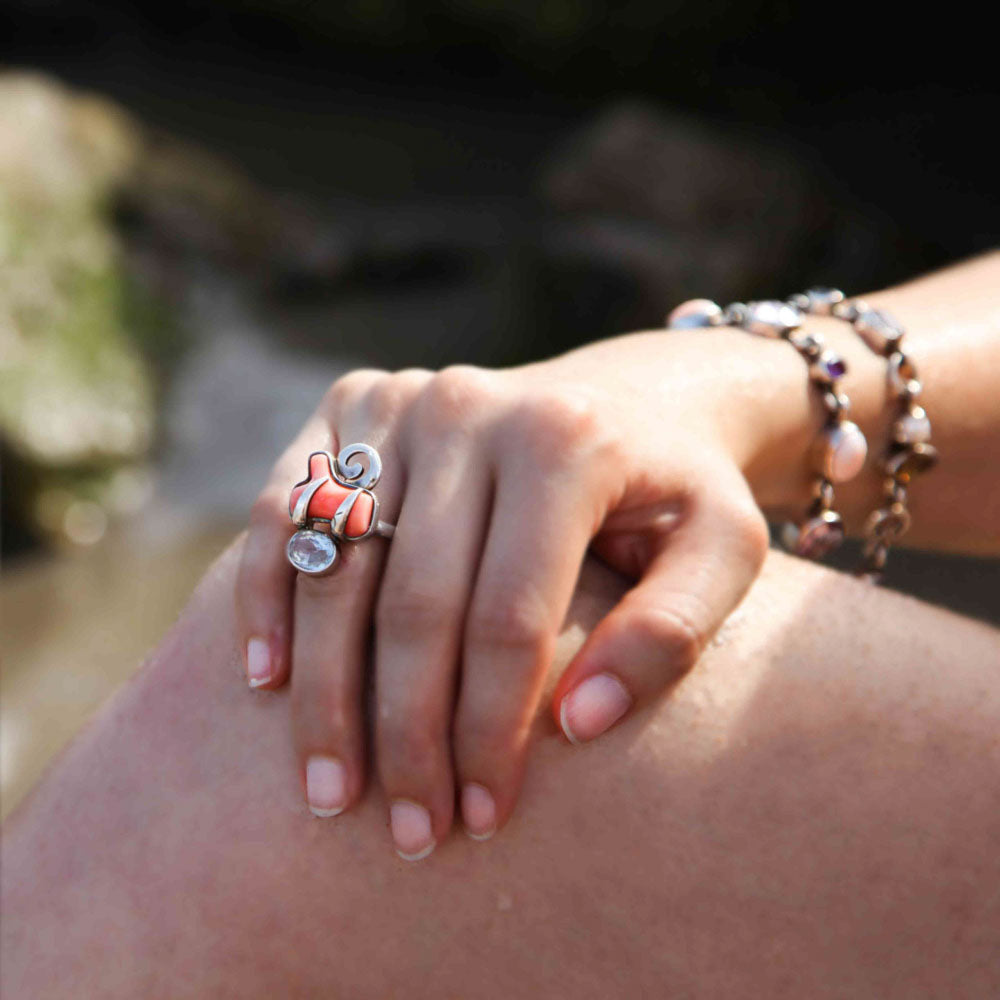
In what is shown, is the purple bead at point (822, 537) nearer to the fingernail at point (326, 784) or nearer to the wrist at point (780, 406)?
the wrist at point (780, 406)

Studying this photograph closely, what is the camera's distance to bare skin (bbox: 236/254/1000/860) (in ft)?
2.59

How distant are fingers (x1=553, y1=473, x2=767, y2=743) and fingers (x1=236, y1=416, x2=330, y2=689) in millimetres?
226

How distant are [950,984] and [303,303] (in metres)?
5.62

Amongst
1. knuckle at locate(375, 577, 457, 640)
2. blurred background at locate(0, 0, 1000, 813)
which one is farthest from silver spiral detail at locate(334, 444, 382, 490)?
blurred background at locate(0, 0, 1000, 813)

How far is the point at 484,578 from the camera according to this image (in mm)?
791

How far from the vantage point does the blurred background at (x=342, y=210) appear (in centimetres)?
452

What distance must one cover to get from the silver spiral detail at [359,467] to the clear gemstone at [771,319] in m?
0.49

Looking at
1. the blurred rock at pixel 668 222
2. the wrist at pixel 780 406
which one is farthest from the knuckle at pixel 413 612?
the blurred rock at pixel 668 222

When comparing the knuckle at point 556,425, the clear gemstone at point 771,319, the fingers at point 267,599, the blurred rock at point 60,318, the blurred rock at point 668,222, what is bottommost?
the blurred rock at point 60,318

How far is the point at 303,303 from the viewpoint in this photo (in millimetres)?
6023

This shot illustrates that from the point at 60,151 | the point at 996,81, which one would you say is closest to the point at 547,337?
the point at 60,151

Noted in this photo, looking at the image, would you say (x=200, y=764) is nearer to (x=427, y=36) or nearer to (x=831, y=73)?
(x=831, y=73)

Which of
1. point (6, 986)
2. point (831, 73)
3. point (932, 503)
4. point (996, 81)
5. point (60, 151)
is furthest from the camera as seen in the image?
point (831, 73)

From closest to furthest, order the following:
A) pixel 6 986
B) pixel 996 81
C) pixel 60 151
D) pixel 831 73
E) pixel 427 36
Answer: pixel 6 986, pixel 60 151, pixel 996 81, pixel 831 73, pixel 427 36
